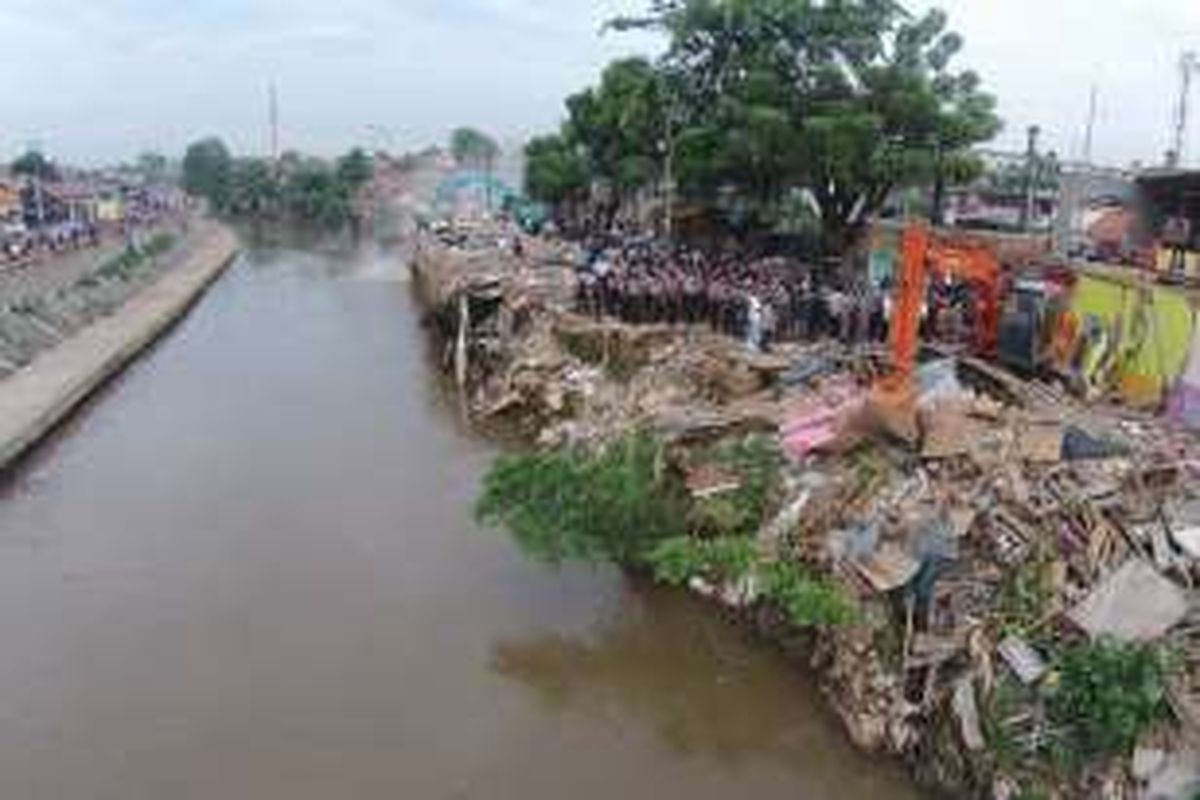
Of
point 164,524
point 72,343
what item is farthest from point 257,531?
point 72,343

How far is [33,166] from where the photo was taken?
87688mm

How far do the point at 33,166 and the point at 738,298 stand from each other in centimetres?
7383

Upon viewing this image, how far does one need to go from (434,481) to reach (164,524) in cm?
466

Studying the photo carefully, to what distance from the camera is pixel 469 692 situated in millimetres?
14867

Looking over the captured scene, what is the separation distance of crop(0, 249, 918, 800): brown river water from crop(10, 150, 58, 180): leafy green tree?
223 ft

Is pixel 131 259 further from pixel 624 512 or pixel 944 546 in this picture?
pixel 944 546

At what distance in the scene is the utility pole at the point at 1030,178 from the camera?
3028 centimetres

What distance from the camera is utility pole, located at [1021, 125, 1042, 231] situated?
30281 mm

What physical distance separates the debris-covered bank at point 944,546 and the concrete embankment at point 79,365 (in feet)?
36.9

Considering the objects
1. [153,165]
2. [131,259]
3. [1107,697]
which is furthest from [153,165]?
[1107,697]

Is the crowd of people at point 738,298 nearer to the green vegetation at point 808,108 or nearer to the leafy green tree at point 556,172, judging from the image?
the green vegetation at point 808,108

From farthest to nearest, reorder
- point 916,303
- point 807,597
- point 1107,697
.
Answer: point 916,303
point 807,597
point 1107,697

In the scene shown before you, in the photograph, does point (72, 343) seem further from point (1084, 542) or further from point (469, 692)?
point (1084, 542)

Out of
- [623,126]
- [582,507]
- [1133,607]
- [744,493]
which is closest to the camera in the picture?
[1133,607]
